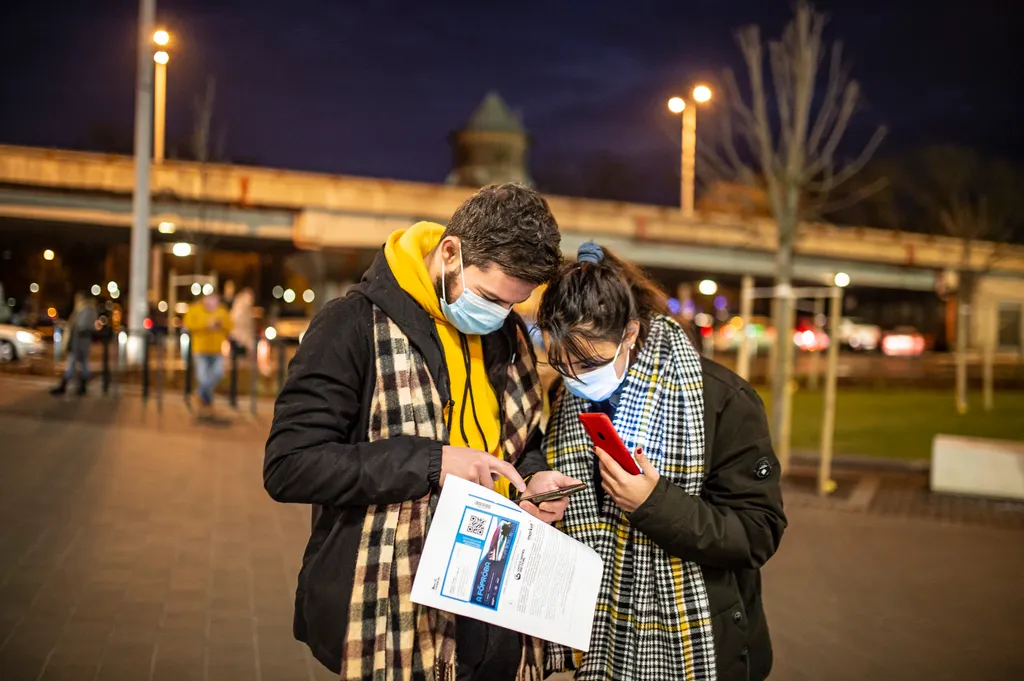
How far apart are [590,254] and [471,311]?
0.42m

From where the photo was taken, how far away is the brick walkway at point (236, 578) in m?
5.00

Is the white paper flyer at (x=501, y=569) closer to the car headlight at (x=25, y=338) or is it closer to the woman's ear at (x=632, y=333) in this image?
the woman's ear at (x=632, y=333)

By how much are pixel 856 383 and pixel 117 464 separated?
20488 millimetres

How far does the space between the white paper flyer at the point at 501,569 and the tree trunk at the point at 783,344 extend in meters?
8.15

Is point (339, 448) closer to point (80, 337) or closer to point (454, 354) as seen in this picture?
point (454, 354)

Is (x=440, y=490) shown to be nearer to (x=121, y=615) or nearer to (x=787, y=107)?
(x=121, y=615)

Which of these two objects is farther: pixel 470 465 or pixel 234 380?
pixel 234 380

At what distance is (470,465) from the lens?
221cm

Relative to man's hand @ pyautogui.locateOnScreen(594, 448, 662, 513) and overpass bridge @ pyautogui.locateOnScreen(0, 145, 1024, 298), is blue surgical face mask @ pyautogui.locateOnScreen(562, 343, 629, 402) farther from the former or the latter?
overpass bridge @ pyautogui.locateOnScreen(0, 145, 1024, 298)

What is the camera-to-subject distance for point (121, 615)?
17.7ft

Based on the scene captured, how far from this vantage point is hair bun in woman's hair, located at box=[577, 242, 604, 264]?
264cm

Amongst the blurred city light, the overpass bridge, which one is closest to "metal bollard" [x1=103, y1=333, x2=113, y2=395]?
the overpass bridge

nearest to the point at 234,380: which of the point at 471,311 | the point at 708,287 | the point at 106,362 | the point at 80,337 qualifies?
the point at 106,362

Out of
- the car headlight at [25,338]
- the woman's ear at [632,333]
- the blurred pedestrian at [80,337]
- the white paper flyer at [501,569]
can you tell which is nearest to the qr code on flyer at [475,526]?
the white paper flyer at [501,569]
